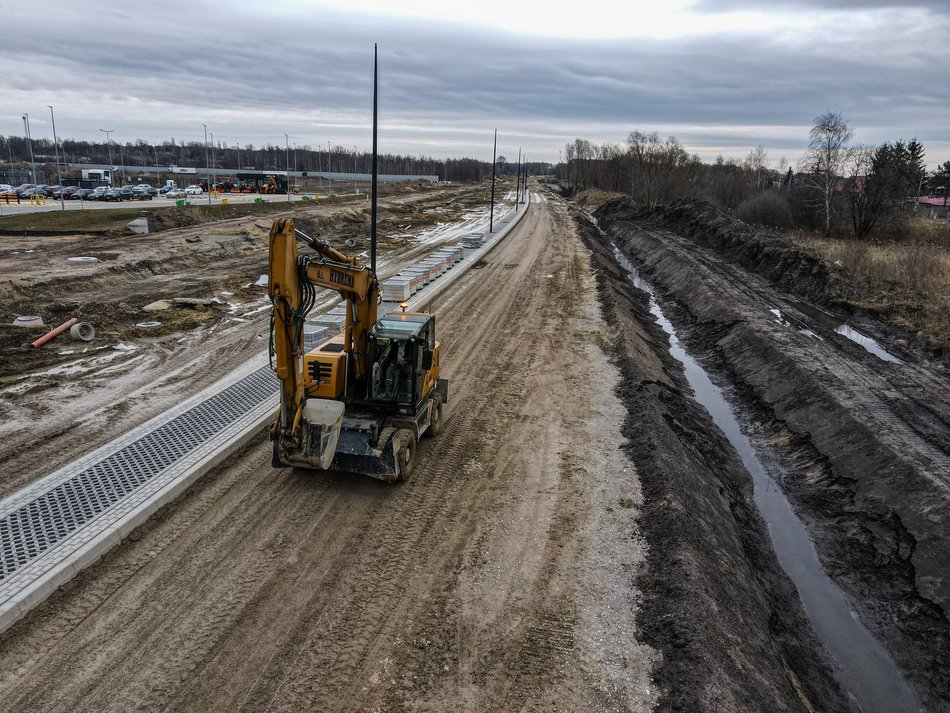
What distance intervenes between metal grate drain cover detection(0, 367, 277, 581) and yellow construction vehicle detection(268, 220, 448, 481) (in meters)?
2.70

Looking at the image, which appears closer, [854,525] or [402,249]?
[854,525]

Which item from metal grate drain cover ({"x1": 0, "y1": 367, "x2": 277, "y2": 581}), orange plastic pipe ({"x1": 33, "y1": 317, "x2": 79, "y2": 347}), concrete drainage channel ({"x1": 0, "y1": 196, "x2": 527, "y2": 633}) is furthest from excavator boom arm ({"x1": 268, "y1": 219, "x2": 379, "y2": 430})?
orange plastic pipe ({"x1": 33, "y1": 317, "x2": 79, "y2": 347})

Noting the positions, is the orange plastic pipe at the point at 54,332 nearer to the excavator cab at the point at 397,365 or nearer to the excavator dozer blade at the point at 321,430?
the excavator cab at the point at 397,365

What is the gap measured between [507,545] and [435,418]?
400 centimetres

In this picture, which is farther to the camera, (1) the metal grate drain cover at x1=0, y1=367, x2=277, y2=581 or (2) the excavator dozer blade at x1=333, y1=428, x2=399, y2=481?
(2) the excavator dozer blade at x1=333, y1=428, x2=399, y2=481

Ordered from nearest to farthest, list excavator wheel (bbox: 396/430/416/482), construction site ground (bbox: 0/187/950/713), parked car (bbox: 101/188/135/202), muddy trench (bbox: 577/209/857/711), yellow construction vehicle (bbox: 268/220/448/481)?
construction site ground (bbox: 0/187/950/713)
muddy trench (bbox: 577/209/857/711)
yellow construction vehicle (bbox: 268/220/448/481)
excavator wheel (bbox: 396/430/416/482)
parked car (bbox: 101/188/135/202)

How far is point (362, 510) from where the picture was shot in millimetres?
10562

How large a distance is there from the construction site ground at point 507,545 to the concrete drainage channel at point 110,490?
0.90 ft

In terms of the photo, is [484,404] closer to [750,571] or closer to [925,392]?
[750,571]

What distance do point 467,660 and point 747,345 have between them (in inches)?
723

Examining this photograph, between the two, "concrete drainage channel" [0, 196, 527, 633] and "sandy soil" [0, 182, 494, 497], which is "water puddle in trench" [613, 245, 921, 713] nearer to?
"concrete drainage channel" [0, 196, 527, 633]

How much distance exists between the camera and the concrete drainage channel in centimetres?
840

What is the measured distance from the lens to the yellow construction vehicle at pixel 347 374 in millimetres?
9094

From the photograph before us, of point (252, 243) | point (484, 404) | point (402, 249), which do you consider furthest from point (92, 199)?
point (484, 404)
